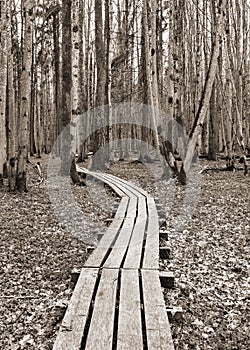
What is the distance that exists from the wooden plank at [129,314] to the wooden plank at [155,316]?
0.22 feet

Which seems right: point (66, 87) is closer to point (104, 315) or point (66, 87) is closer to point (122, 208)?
point (122, 208)

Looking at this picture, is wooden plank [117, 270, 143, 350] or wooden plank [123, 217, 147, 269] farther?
wooden plank [123, 217, 147, 269]

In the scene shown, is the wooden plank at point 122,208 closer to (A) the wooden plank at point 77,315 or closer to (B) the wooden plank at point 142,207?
(B) the wooden plank at point 142,207

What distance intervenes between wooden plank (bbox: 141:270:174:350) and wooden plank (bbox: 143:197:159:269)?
0.38 m

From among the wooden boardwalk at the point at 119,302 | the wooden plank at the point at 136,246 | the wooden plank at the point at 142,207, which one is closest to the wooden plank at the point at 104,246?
the wooden boardwalk at the point at 119,302

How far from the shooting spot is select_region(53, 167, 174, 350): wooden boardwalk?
10.0 feet

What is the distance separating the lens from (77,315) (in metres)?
3.43

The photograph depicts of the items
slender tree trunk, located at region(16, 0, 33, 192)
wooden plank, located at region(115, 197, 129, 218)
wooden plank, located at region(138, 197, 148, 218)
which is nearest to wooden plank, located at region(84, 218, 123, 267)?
wooden plank, located at region(115, 197, 129, 218)

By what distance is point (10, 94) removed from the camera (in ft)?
41.3

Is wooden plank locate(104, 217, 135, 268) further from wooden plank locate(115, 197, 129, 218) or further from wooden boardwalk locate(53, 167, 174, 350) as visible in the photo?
wooden plank locate(115, 197, 129, 218)

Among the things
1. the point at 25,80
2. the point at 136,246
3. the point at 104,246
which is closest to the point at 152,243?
the point at 136,246

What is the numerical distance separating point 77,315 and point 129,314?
41cm

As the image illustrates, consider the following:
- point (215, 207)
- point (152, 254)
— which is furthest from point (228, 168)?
point (152, 254)

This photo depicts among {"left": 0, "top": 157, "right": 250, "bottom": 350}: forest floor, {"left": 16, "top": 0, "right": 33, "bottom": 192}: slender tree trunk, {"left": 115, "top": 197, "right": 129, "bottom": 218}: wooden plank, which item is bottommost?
{"left": 0, "top": 157, "right": 250, "bottom": 350}: forest floor
